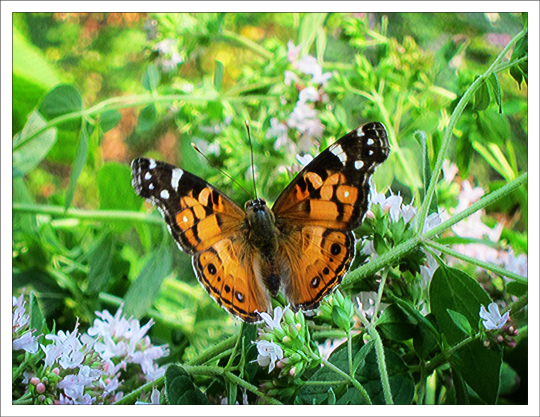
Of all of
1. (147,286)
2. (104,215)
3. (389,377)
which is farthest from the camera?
(104,215)

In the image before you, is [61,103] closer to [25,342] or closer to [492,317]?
[25,342]

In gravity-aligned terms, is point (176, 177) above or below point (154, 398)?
above

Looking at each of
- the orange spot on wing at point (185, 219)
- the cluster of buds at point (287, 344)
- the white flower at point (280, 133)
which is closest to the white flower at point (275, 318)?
the cluster of buds at point (287, 344)

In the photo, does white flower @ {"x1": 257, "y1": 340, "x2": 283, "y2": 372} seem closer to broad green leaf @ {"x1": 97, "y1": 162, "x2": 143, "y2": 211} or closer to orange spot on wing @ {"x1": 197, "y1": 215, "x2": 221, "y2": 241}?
orange spot on wing @ {"x1": 197, "y1": 215, "x2": 221, "y2": 241}

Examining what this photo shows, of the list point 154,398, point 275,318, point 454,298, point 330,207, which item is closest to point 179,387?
point 154,398

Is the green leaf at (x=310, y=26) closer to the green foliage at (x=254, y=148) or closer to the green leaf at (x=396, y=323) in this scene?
the green foliage at (x=254, y=148)

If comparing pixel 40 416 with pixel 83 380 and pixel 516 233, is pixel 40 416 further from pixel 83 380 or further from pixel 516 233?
pixel 516 233
